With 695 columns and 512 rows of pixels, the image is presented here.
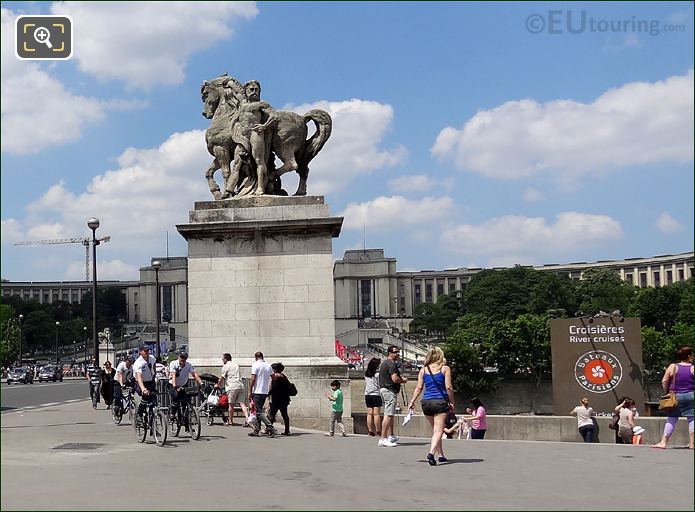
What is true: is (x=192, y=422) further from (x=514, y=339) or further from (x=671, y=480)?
(x=514, y=339)

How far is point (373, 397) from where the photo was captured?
17.4 metres

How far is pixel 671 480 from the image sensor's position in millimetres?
11219

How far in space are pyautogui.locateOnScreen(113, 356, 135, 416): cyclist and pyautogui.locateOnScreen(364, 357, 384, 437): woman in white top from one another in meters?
5.71

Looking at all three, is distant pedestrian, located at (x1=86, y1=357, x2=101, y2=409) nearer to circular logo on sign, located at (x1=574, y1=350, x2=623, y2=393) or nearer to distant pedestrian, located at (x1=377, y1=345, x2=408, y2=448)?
distant pedestrian, located at (x1=377, y1=345, x2=408, y2=448)

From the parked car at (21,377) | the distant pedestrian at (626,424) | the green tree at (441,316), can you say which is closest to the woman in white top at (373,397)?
the distant pedestrian at (626,424)

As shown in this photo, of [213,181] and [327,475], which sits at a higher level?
[213,181]

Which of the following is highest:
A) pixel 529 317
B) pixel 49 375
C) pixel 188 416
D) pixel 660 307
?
pixel 660 307

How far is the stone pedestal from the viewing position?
19.7 meters

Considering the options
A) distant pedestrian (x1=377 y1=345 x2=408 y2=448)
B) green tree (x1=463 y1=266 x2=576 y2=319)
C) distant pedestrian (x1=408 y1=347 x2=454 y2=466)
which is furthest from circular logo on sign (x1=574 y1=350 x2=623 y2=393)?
green tree (x1=463 y1=266 x2=576 y2=319)

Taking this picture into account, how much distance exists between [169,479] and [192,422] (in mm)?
4957

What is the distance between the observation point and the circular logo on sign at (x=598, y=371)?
23.6 metres

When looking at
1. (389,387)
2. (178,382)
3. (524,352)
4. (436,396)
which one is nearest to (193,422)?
(178,382)

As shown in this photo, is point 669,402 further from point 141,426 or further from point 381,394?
point 141,426

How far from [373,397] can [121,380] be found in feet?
20.5
